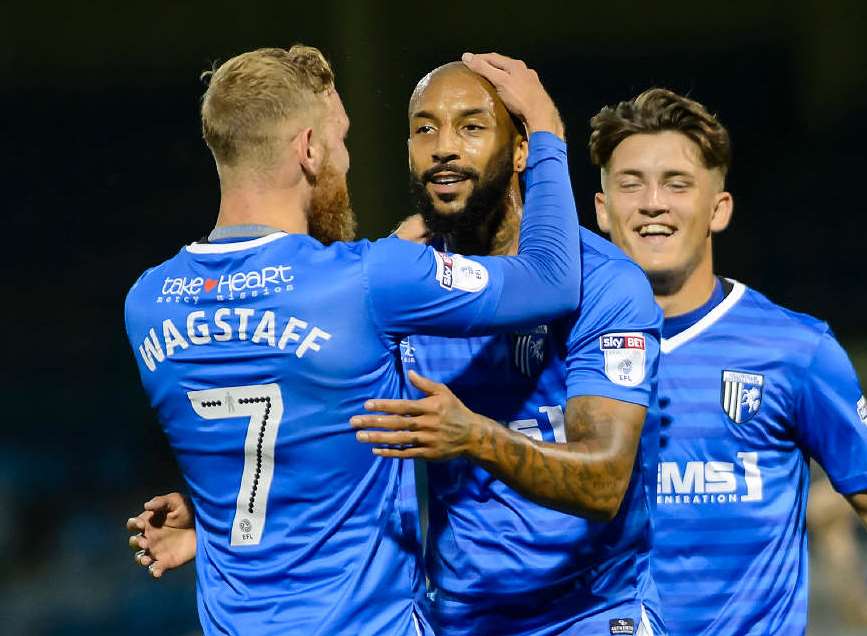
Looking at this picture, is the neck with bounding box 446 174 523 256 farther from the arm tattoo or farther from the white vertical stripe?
the white vertical stripe

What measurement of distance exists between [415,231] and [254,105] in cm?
85

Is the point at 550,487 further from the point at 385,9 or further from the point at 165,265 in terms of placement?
the point at 385,9

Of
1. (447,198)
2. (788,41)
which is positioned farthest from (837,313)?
(447,198)

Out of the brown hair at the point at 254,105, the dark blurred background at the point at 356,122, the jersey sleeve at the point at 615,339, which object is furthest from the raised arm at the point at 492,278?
the dark blurred background at the point at 356,122

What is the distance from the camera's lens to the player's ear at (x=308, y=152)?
2.85 meters

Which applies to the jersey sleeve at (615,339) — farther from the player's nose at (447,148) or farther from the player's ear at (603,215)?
the player's ear at (603,215)

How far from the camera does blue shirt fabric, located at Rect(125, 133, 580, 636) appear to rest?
2676 millimetres

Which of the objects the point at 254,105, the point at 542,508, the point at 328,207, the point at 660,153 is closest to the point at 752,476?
the point at 542,508

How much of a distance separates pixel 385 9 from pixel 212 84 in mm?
4610

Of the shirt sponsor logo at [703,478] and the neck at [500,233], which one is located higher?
the neck at [500,233]

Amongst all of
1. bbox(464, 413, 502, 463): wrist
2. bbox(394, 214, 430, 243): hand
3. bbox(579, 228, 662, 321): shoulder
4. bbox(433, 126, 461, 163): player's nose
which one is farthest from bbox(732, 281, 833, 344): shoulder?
bbox(464, 413, 502, 463): wrist

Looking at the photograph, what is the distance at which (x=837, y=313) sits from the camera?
23.6 feet

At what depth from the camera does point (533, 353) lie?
9.95 ft

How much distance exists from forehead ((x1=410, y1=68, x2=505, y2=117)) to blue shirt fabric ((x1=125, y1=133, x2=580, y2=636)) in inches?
20.2
